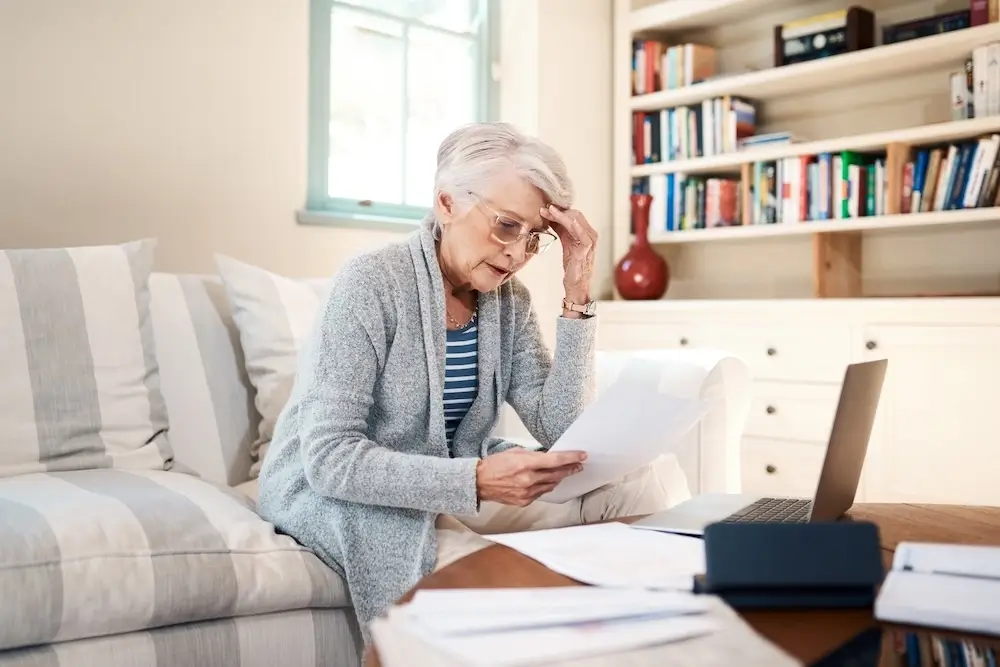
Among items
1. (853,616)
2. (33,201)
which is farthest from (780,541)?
(33,201)

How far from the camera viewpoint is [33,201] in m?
2.23

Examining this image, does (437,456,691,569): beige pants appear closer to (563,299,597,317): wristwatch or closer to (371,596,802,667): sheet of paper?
(563,299,597,317): wristwatch

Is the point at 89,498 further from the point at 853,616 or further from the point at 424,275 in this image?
the point at 853,616

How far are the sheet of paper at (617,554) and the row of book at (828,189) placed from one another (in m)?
2.13

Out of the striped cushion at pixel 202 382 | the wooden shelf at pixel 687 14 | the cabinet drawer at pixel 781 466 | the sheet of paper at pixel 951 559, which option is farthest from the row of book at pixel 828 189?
the sheet of paper at pixel 951 559

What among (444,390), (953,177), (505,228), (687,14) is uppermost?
(687,14)

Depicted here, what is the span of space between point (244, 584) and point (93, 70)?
159 cm

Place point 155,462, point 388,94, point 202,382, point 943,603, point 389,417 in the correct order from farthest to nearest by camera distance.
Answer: point 388,94, point 202,382, point 155,462, point 389,417, point 943,603

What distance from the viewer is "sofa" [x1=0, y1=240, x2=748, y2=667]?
3.84 ft

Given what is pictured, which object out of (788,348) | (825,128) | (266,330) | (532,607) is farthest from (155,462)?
(825,128)

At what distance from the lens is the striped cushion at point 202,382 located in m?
1.87

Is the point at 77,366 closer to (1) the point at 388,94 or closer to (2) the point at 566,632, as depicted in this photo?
(2) the point at 566,632

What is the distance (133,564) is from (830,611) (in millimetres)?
855

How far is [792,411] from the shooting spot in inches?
115
